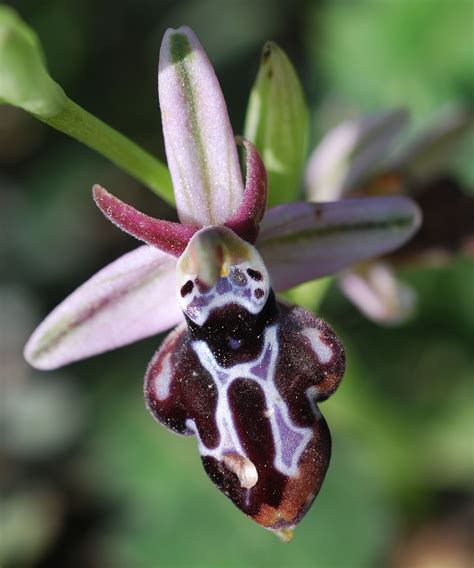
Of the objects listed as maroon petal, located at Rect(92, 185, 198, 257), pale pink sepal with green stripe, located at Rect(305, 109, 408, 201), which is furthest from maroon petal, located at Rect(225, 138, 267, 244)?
pale pink sepal with green stripe, located at Rect(305, 109, 408, 201)

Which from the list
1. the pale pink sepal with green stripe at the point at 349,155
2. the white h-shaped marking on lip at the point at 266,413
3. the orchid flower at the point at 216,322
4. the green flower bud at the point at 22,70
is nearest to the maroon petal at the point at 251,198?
the orchid flower at the point at 216,322

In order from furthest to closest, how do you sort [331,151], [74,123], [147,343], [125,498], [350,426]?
1. [147,343]
2. [125,498]
3. [350,426]
4. [331,151]
5. [74,123]

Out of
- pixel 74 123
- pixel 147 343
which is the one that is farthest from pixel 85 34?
pixel 74 123

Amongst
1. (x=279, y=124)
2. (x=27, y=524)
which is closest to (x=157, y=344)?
(x=27, y=524)

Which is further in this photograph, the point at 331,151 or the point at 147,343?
the point at 147,343

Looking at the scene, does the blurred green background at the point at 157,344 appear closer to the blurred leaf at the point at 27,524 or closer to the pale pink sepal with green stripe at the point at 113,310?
the blurred leaf at the point at 27,524

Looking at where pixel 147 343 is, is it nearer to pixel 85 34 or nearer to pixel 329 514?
pixel 329 514
